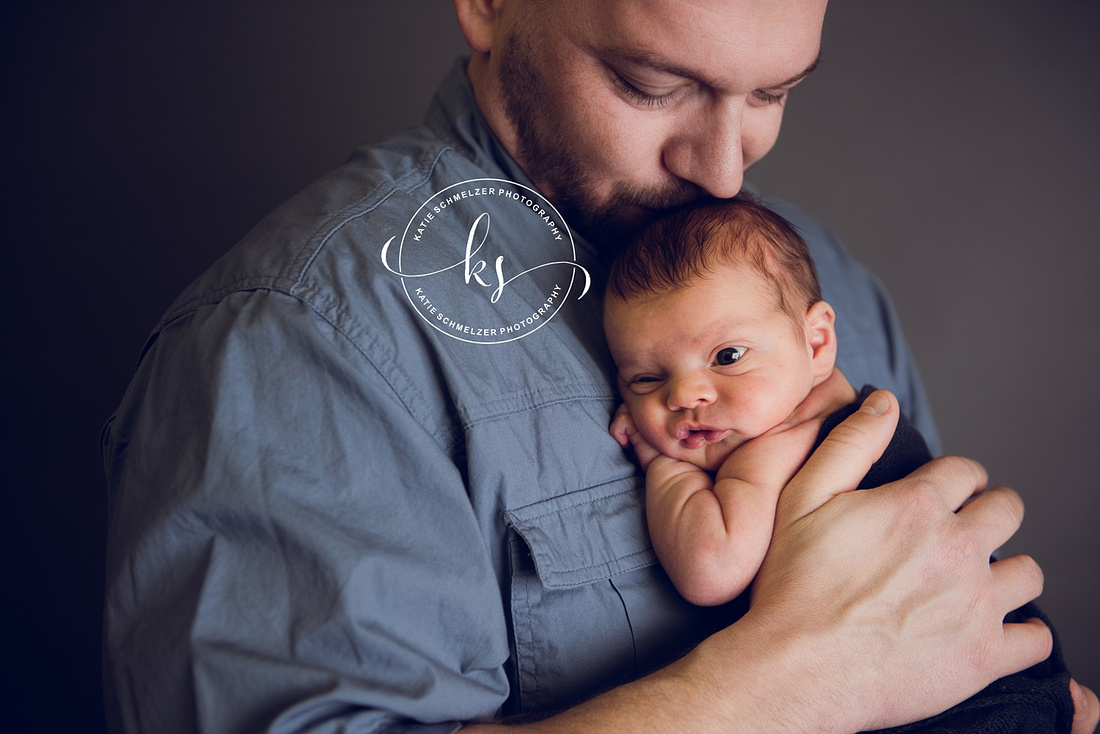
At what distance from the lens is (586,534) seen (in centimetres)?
105

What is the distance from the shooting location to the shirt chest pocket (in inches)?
39.2

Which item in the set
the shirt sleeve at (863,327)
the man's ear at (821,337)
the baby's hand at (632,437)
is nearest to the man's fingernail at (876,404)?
the man's ear at (821,337)

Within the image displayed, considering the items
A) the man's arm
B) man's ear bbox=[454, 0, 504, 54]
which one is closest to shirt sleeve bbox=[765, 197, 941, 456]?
the man's arm

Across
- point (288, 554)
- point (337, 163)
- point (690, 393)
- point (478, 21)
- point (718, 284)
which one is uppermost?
point (478, 21)

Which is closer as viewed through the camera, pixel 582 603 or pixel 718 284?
pixel 582 603

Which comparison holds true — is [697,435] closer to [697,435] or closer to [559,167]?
[697,435]

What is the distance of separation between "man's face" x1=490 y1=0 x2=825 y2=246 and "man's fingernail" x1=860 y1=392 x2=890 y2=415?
0.45 m

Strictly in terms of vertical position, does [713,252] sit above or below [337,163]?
below

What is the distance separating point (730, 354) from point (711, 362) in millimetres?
34

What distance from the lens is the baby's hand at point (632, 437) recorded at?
1168 mm

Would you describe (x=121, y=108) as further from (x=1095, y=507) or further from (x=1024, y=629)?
(x=1095, y=507)

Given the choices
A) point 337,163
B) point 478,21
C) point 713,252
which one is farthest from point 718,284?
point 337,163

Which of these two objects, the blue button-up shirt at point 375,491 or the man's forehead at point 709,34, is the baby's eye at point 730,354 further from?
the man's forehead at point 709,34

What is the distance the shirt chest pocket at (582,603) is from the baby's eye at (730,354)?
0.97 ft
